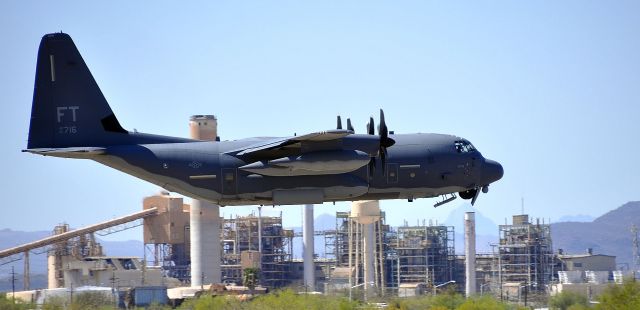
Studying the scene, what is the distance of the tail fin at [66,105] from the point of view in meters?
60.8

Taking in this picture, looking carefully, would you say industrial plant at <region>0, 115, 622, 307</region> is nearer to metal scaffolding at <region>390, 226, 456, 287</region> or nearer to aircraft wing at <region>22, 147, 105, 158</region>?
metal scaffolding at <region>390, 226, 456, 287</region>

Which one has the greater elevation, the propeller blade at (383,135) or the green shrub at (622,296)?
the propeller blade at (383,135)

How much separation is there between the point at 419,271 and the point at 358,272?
11019mm

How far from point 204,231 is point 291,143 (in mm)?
97998

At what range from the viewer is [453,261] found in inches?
7170

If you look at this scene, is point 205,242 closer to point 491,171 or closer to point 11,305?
point 11,305

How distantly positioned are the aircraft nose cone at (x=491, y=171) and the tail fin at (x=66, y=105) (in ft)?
67.8

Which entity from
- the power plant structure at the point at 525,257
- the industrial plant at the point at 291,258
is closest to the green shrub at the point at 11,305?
the industrial plant at the point at 291,258

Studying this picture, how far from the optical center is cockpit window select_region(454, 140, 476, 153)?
62.9m

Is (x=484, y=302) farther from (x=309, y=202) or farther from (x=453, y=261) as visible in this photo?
(x=453, y=261)

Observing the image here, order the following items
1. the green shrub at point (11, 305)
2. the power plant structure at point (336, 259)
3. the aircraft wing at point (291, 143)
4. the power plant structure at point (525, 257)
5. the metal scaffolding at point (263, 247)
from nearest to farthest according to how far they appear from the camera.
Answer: the aircraft wing at point (291, 143) < the green shrub at point (11, 305) < the power plant structure at point (336, 259) < the power plant structure at point (525, 257) < the metal scaffolding at point (263, 247)

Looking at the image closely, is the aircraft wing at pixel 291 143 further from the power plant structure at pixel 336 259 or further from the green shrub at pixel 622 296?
the power plant structure at pixel 336 259

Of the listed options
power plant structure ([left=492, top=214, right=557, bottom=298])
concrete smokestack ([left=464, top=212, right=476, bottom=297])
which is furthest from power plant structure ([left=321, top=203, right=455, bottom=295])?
power plant structure ([left=492, top=214, right=557, bottom=298])

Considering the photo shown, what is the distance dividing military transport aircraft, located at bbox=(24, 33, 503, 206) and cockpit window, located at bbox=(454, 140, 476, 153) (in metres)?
0.09
